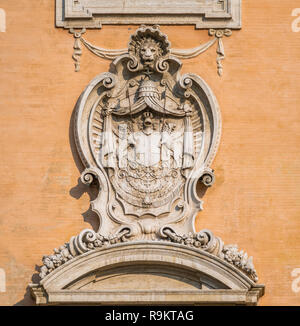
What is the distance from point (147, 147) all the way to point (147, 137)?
0.13 metres

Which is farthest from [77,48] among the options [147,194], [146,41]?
[147,194]

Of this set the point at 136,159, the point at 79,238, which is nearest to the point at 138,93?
the point at 136,159

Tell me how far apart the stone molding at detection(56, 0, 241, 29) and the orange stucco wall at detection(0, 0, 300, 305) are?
0.34 feet

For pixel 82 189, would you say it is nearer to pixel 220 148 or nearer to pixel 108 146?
pixel 108 146

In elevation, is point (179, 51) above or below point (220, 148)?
above

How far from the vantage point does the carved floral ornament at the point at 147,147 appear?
53.2ft

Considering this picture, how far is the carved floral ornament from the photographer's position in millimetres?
16203

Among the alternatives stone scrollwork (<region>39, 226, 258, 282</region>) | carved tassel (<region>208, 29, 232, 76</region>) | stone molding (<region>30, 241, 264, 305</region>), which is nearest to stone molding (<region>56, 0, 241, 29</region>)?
carved tassel (<region>208, 29, 232, 76</region>)

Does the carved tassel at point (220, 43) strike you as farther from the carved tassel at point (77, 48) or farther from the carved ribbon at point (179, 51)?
the carved tassel at point (77, 48)

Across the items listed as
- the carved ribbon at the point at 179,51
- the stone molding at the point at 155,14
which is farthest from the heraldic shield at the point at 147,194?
the stone molding at the point at 155,14

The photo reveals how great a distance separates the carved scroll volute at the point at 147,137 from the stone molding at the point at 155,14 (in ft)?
1.06

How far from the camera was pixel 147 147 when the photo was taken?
1661cm

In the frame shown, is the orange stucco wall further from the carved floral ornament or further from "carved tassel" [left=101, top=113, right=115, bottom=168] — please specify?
"carved tassel" [left=101, top=113, right=115, bottom=168]

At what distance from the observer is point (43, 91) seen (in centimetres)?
1684
